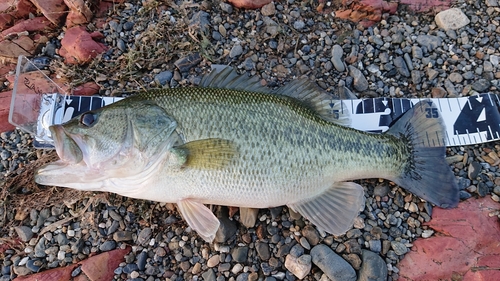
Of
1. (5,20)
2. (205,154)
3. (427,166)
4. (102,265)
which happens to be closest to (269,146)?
(205,154)

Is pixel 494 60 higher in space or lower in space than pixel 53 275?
higher

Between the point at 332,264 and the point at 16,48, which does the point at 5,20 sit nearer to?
the point at 16,48

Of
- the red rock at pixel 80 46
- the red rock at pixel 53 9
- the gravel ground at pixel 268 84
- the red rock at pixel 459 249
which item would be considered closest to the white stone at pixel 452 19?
the gravel ground at pixel 268 84

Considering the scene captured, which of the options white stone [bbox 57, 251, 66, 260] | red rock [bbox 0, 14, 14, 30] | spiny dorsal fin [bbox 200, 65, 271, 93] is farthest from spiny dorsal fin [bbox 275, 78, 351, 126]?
red rock [bbox 0, 14, 14, 30]

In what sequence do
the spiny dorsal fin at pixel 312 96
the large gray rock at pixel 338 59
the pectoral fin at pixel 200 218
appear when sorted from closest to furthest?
the pectoral fin at pixel 200 218 < the spiny dorsal fin at pixel 312 96 < the large gray rock at pixel 338 59

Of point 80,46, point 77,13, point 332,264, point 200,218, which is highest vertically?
point 77,13

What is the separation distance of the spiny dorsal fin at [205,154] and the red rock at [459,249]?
172 centimetres

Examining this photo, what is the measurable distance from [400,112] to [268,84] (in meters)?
1.33

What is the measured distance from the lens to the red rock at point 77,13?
4083 mm

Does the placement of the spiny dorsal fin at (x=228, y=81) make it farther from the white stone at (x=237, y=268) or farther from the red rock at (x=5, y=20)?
the red rock at (x=5, y=20)

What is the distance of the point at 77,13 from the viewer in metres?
4.14

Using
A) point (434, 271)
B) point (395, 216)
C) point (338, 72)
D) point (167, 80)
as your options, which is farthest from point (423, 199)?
point (167, 80)

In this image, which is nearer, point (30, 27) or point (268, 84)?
point (268, 84)

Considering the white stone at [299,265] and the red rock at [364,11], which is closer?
the white stone at [299,265]
